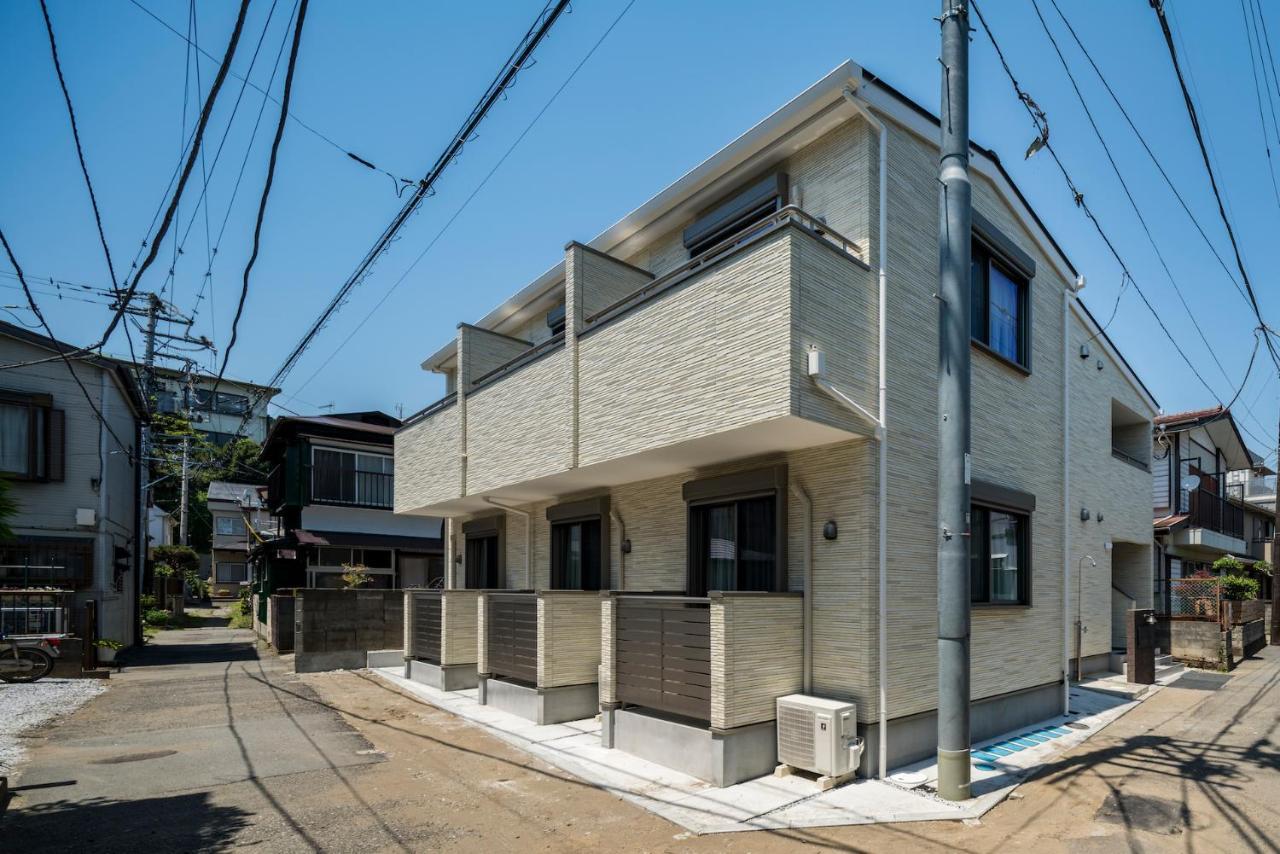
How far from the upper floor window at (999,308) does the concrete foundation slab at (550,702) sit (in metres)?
7.03

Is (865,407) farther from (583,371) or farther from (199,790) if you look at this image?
(199,790)

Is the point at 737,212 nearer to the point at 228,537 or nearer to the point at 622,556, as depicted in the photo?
the point at 622,556

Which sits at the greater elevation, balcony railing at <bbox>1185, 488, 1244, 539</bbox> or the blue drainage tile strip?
balcony railing at <bbox>1185, 488, 1244, 539</bbox>

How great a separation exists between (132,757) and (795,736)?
7.24 meters

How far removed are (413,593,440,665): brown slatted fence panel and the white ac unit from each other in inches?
308

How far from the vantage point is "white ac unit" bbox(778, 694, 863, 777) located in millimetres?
6676

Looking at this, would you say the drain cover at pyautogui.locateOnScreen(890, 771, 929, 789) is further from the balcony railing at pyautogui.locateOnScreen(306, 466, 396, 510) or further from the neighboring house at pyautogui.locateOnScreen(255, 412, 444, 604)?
the balcony railing at pyautogui.locateOnScreen(306, 466, 396, 510)

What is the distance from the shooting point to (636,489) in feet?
34.1

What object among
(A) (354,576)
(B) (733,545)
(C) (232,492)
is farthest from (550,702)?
(C) (232,492)

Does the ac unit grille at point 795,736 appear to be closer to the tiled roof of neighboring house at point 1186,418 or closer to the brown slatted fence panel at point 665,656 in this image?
the brown slatted fence panel at point 665,656

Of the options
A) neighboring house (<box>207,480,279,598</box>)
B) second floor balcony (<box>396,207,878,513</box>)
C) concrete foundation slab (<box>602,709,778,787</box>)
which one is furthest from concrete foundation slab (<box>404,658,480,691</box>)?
neighboring house (<box>207,480,279,598</box>)

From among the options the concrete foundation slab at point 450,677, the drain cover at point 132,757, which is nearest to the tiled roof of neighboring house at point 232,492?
the concrete foundation slab at point 450,677

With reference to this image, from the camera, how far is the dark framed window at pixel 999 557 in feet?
29.7

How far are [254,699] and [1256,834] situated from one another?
41.3 ft
